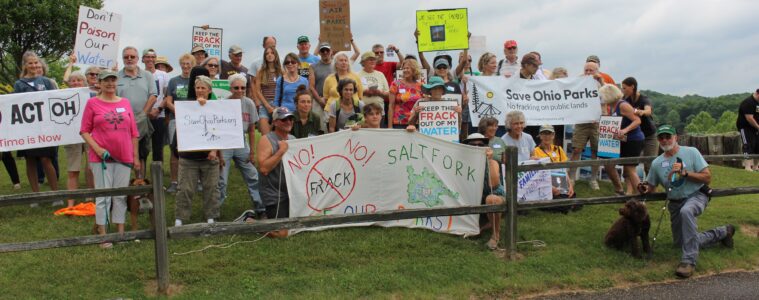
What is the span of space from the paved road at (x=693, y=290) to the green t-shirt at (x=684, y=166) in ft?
3.61

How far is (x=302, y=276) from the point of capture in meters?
6.67

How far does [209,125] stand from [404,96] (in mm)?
3088

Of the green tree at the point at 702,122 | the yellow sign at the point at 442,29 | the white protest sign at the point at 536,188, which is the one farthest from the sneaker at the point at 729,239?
the green tree at the point at 702,122

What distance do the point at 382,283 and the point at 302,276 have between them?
859 millimetres

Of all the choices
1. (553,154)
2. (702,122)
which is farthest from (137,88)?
(702,122)

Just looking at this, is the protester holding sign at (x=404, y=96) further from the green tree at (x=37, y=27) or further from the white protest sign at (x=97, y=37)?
the green tree at (x=37, y=27)

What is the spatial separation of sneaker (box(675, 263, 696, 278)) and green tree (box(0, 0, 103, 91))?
28.5 meters

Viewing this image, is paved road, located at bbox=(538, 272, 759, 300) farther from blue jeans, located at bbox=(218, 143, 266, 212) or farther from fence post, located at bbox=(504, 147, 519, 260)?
blue jeans, located at bbox=(218, 143, 266, 212)

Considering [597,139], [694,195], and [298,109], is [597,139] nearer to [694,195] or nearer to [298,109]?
[694,195]

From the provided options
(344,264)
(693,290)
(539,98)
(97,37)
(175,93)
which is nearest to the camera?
(693,290)

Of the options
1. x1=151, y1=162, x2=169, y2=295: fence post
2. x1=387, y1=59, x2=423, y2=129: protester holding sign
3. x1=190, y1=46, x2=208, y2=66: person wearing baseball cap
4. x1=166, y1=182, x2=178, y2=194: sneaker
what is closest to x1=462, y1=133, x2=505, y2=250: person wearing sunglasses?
x1=387, y1=59, x2=423, y2=129: protester holding sign

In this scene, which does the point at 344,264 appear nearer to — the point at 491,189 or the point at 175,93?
the point at 491,189

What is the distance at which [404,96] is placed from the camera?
9555mm

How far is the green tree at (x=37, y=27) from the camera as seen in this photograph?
2753 centimetres
